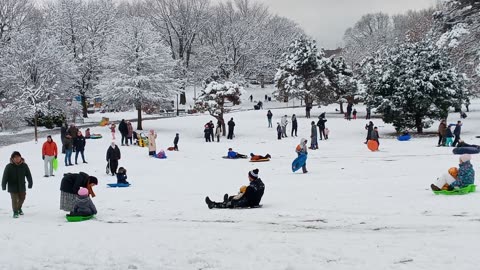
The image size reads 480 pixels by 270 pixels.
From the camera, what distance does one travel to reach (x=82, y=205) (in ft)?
34.3

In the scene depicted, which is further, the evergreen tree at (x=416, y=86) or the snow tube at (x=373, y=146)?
the evergreen tree at (x=416, y=86)

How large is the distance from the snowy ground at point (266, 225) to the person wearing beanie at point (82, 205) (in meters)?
0.41

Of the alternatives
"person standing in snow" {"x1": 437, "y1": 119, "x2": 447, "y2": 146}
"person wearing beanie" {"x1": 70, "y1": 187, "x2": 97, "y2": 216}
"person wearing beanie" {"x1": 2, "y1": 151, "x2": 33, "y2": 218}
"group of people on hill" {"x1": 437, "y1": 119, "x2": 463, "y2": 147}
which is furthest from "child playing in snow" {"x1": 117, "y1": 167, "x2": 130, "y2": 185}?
"person standing in snow" {"x1": 437, "y1": 119, "x2": 447, "y2": 146}

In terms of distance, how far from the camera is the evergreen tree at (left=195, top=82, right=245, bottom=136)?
37.1 metres

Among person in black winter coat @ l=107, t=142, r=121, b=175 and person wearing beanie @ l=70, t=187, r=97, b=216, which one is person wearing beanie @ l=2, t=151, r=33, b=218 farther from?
person in black winter coat @ l=107, t=142, r=121, b=175

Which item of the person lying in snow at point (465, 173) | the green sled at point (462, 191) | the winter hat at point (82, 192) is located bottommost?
the green sled at point (462, 191)

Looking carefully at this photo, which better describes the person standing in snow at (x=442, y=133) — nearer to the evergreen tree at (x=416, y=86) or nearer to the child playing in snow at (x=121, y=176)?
the evergreen tree at (x=416, y=86)

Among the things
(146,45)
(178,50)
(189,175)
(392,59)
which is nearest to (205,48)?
(178,50)

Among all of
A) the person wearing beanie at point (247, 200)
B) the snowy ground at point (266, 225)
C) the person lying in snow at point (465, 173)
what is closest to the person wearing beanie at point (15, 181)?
the snowy ground at point (266, 225)

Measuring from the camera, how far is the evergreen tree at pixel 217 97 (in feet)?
122

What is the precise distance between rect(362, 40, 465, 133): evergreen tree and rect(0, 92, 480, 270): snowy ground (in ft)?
51.6

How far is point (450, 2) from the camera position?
32938mm

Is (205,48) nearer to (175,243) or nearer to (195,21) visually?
(195,21)

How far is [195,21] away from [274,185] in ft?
189
